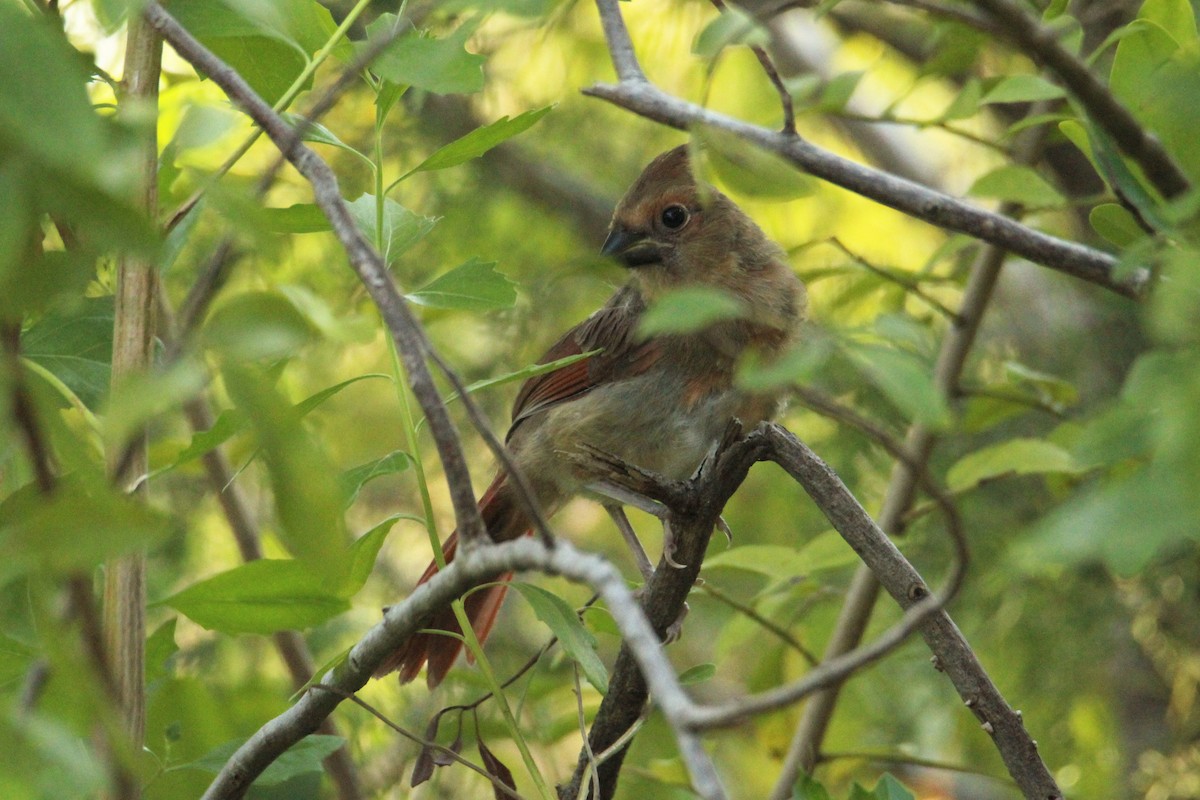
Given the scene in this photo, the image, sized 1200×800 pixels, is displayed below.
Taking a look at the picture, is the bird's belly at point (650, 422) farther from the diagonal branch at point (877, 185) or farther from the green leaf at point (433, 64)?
the green leaf at point (433, 64)

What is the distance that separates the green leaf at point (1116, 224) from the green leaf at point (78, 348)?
1.00 meters

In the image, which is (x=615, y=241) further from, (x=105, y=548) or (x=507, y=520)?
(x=105, y=548)

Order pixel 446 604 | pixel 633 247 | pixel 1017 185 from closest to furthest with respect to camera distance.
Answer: pixel 446 604 → pixel 1017 185 → pixel 633 247

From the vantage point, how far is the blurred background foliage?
649mm

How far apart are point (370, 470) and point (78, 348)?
367mm

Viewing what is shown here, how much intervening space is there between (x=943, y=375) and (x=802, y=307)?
292 mm

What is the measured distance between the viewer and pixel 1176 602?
109 inches

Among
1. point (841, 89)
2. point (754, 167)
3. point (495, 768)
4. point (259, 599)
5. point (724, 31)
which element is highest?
point (841, 89)

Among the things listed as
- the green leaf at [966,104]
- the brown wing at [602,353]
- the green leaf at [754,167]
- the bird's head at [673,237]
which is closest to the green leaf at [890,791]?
the green leaf at [754,167]

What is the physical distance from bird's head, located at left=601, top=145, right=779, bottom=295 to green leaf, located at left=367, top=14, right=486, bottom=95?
4.62 ft

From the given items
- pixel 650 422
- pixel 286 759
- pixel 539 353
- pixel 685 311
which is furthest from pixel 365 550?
pixel 539 353

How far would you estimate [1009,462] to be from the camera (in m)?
1.90

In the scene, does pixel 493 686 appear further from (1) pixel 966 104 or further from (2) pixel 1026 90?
(1) pixel 966 104

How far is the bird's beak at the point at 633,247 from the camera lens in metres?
2.53
